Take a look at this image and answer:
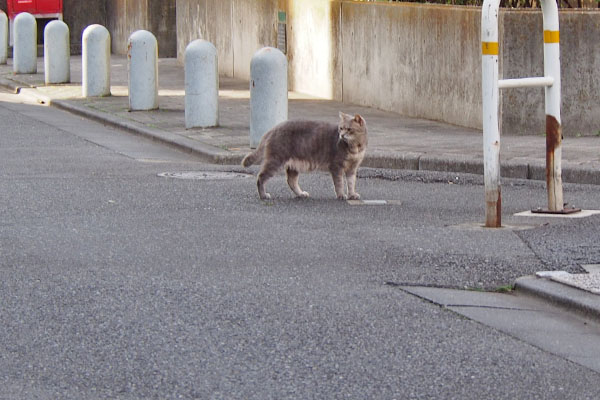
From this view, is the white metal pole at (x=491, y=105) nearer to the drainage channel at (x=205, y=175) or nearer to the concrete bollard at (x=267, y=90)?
the drainage channel at (x=205, y=175)

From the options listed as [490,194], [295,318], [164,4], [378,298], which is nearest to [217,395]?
[295,318]

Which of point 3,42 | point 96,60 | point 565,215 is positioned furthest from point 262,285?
point 3,42

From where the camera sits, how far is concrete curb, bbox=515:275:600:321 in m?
5.95

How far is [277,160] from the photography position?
31.8 ft

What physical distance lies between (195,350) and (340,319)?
86 cm

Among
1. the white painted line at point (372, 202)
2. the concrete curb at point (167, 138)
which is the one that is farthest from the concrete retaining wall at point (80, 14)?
the white painted line at point (372, 202)

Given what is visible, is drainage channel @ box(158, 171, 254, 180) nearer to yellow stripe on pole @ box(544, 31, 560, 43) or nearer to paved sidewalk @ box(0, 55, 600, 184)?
paved sidewalk @ box(0, 55, 600, 184)

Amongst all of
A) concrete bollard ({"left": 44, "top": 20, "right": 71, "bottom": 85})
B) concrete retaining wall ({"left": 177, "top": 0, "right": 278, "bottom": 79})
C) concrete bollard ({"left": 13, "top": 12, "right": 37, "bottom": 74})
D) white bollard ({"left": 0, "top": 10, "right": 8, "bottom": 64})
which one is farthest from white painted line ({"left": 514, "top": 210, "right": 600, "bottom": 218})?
white bollard ({"left": 0, "top": 10, "right": 8, "bottom": 64})

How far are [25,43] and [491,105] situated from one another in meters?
16.4

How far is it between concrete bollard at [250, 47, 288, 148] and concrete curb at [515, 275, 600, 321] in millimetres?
6444

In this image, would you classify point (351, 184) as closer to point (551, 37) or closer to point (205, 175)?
point (205, 175)

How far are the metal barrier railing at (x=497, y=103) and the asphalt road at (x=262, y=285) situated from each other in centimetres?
29

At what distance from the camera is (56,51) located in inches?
813

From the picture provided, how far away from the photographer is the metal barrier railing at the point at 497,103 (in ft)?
26.9
